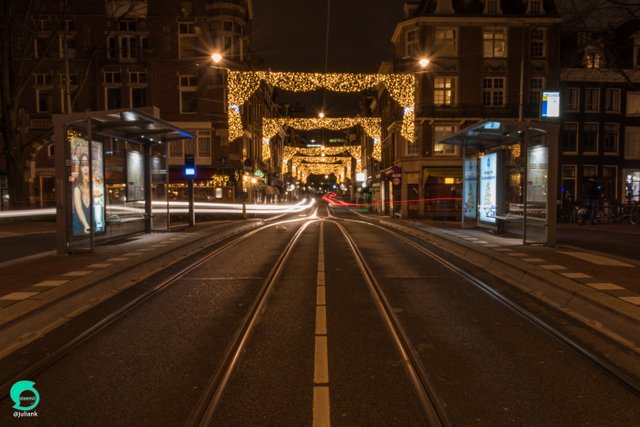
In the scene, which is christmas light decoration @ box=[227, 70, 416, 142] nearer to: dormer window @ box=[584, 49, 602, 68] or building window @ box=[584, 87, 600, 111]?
building window @ box=[584, 87, 600, 111]

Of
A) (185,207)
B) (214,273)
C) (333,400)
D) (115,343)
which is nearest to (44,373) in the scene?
(115,343)

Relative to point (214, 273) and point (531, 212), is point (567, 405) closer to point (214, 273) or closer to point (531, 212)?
point (214, 273)

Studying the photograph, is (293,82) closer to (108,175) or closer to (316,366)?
(108,175)

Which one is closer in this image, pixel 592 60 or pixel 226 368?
pixel 226 368

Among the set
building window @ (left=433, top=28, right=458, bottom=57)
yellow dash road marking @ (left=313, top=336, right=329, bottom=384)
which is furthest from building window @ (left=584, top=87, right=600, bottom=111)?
yellow dash road marking @ (left=313, top=336, right=329, bottom=384)

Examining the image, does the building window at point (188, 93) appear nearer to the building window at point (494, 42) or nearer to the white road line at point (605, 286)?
the building window at point (494, 42)

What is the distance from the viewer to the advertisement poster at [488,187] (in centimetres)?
1623

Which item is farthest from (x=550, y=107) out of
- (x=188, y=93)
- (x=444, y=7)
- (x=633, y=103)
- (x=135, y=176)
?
(x=188, y=93)

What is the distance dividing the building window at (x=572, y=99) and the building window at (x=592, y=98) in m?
0.53

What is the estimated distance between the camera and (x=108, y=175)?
1385 centimetres

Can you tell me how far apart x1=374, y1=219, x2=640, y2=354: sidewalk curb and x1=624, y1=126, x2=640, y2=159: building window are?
1161 inches

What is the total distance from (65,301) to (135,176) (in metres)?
9.51

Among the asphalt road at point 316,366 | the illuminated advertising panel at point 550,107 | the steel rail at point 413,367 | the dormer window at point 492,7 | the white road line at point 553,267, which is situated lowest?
the asphalt road at point 316,366

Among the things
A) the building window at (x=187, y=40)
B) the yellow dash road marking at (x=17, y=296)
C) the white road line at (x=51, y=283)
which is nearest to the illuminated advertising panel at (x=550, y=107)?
the white road line at (x=51, y=283)
